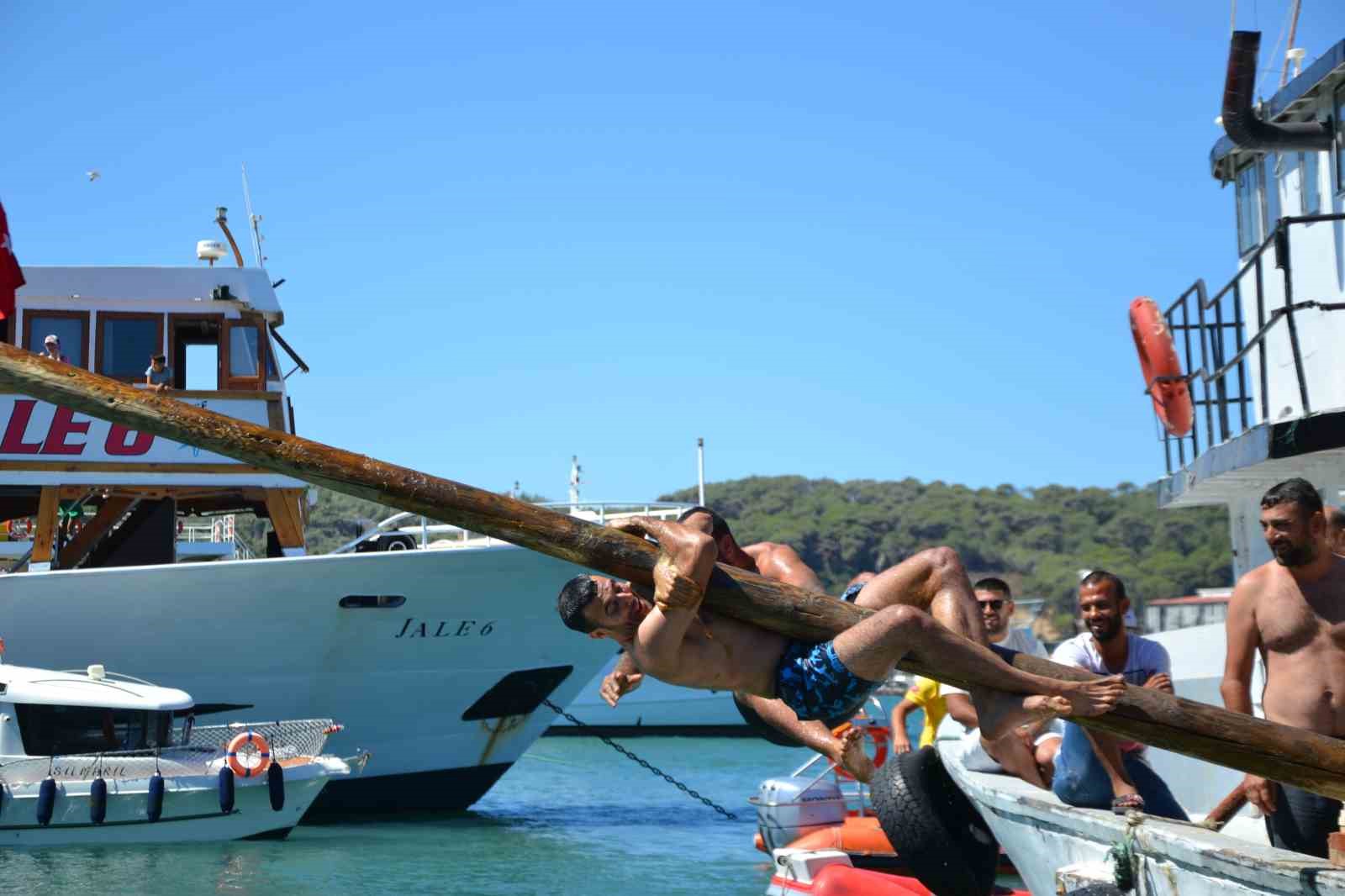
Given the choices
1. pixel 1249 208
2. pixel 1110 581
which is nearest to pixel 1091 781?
pixel 1110 581

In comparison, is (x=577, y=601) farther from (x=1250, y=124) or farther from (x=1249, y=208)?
(x=1249, y=208)

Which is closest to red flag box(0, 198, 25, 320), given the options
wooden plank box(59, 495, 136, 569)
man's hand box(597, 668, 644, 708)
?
man's hand box(597, 668, 644, 708)

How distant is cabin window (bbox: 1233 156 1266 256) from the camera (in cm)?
1298

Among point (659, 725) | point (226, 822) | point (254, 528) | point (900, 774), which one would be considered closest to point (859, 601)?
point (900, 774)

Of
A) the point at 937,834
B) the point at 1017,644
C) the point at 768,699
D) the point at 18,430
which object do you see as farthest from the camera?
the point at 18,430

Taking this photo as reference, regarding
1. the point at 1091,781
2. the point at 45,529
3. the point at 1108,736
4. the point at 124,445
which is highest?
the point at 124,445

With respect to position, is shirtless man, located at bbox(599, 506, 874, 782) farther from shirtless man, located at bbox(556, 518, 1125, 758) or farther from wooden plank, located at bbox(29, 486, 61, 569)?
wooden plank, located at bbox(29, 486, 61, 569)

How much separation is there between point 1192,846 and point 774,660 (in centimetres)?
195

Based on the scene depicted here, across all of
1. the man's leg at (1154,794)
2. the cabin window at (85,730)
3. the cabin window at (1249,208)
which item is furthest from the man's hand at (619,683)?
the cabin window at (85,730)

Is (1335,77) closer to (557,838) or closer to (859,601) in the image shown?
(859,601)

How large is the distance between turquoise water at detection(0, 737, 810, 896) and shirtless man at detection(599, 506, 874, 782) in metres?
8.73

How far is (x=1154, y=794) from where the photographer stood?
805 centimetres

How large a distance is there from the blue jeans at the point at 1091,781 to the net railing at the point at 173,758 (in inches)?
475

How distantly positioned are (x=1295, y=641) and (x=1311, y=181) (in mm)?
6628
